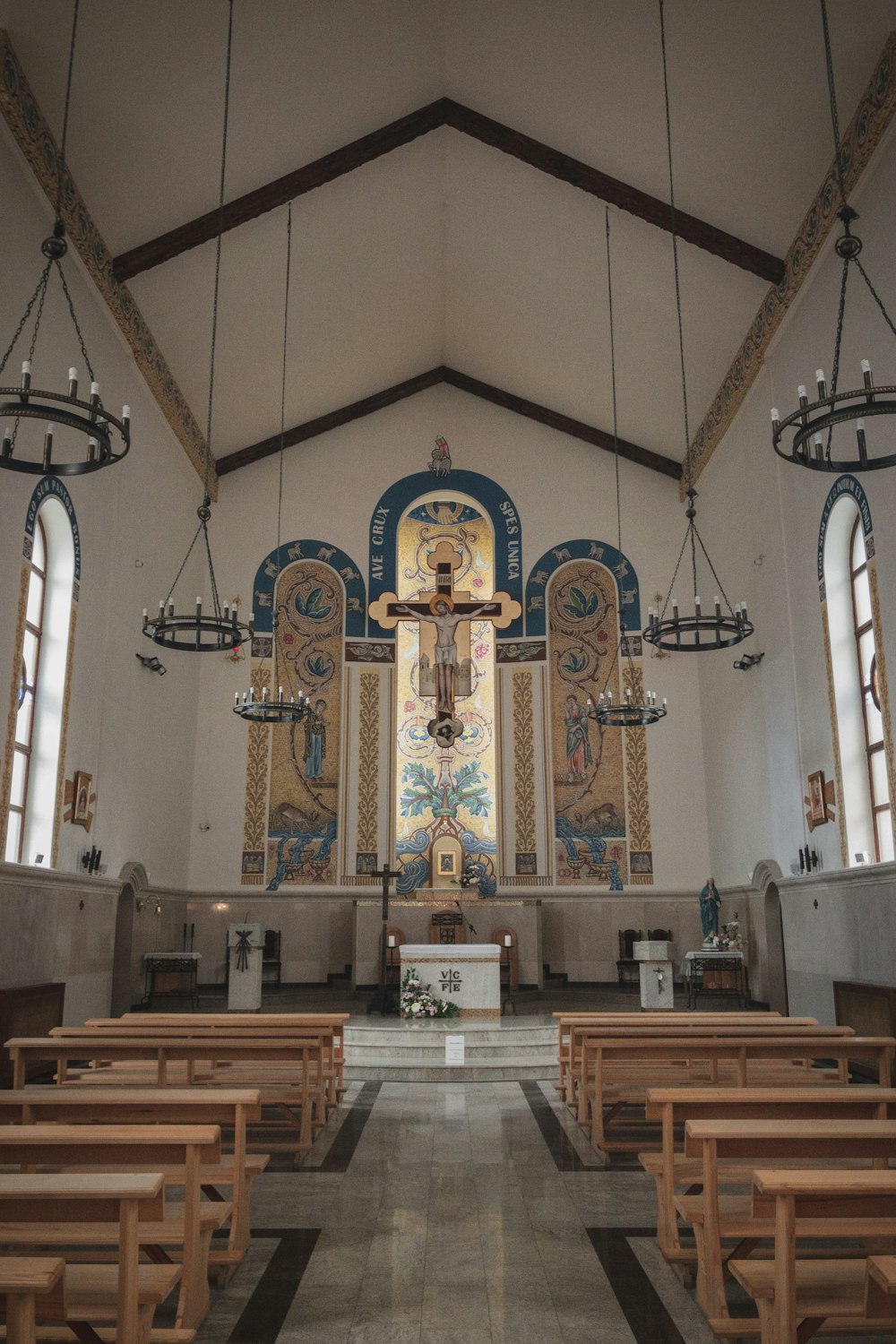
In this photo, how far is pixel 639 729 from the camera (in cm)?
1720

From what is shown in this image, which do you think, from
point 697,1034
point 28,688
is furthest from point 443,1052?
point 28,688

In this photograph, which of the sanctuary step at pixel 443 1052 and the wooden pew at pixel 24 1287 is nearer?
the wooden pew at pixel 24 1287

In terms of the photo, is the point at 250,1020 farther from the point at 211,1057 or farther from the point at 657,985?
the point at 657,985

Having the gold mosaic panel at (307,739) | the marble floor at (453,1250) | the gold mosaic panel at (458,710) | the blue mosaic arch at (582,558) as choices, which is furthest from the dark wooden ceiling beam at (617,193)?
the marble floor at (453,1250)

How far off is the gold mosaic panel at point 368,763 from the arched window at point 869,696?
8094 mm

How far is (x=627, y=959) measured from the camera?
635 inches

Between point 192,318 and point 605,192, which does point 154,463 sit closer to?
point 192,318

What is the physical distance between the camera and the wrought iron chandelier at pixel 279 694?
12.7 metres

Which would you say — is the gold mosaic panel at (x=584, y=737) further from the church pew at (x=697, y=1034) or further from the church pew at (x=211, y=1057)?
the church pew at (x=211, y=1057)

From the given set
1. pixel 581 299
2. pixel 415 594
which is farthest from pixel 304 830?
pixel 581 299

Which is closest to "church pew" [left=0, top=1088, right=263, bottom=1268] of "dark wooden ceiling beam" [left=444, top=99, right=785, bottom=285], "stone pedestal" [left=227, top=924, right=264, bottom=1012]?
"stone pedestal" [left=227, top=924, right=264, bottom=1012]

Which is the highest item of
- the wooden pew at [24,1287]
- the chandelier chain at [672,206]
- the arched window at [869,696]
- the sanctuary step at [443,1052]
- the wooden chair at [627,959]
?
the chandelier chain at [672,206]

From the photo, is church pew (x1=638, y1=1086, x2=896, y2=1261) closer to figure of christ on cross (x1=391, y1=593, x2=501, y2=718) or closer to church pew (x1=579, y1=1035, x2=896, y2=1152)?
church pew (x1=579, y1=1035, x2=896, y2=1152)

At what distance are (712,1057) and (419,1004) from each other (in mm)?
6051
